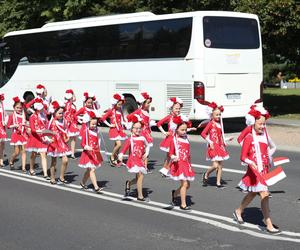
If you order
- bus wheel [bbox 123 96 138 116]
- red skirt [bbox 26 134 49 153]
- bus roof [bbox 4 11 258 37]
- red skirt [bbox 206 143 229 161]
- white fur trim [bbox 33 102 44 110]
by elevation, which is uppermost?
bus roof [bbox 4 11 258 37]

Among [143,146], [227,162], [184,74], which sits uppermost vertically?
[184,74]

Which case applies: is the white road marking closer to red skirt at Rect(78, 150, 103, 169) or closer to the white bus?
red skirt at Rect(78, 150, 103, 169)

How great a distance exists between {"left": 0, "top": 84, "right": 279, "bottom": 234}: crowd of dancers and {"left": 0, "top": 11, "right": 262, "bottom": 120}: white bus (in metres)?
5.22

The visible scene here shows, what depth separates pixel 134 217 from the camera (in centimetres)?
784

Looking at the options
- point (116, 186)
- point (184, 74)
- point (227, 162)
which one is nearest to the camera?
point (116, 186)

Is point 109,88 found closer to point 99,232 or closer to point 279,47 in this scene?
point 279,47

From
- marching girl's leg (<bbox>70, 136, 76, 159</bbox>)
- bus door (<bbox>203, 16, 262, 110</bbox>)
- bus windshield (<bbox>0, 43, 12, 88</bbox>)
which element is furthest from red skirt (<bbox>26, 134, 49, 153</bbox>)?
bus windshield (<bbox>0, 43, 12, 88</bbox>)

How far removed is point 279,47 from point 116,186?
1702 cm

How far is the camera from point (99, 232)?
7.03m

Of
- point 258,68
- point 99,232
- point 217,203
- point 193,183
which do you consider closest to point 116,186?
point 193,183

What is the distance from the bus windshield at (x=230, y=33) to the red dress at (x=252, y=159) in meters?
11.1

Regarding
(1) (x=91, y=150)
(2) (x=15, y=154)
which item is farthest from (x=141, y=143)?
(2) (x=15, y=154)

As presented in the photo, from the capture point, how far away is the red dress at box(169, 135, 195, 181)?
26.7 ft

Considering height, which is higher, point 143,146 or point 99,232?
point 143,146
